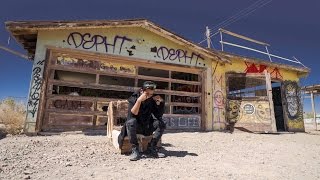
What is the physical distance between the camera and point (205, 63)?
1146cm

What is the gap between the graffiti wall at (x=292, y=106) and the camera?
45.4 ft

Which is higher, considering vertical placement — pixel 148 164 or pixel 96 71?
pixel 96 71

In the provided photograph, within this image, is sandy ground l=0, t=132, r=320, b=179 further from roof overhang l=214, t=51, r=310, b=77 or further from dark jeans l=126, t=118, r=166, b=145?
roof overhang l=214, t=51, r=310, b=77

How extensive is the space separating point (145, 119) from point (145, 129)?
18 cm

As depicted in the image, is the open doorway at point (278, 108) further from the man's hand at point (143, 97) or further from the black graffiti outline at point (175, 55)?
the man's hand at point (143, 97)

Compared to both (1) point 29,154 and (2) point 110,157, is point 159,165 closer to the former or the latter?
(2) point 110,157

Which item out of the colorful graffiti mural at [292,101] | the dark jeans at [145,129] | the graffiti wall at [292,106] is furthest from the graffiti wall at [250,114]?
the dark jeans at [145,129]

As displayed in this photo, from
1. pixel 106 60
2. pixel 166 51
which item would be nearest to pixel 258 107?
pixel 166 51

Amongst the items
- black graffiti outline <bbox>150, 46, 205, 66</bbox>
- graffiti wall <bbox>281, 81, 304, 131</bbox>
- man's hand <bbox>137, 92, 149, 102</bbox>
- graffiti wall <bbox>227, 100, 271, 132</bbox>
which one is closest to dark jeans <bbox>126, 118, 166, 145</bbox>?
man's hand <bbox>137, 92, 149, 102</bbox>

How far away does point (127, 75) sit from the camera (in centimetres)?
981

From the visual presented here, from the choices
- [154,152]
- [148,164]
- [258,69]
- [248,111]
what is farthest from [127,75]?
[258,69]

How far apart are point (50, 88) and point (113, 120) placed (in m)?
3.53

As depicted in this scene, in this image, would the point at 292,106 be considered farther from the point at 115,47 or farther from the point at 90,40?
the point at 90,40

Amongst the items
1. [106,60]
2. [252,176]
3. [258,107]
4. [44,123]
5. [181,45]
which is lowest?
[252,176]
